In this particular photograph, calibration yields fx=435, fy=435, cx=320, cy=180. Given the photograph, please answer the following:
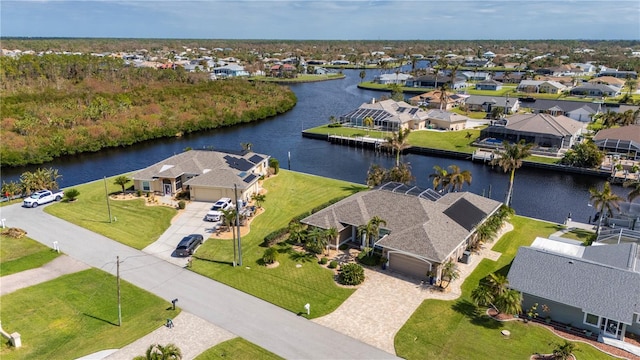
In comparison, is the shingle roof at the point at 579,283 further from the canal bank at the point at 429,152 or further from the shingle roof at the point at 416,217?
the canal bank at the point at 429,152

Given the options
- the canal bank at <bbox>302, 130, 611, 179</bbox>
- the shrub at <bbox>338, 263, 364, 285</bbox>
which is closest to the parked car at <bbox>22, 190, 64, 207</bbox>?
the shrub at <bbox>338, 263, 364, 285</bbox>

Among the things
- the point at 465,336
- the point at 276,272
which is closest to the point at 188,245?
the point at 276,272

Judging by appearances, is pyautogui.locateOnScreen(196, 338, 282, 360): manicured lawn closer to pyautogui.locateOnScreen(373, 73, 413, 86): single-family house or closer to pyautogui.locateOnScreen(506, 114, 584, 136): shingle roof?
pyautogui.locateOnScreen(506, 114, 584, 136): shingle roof

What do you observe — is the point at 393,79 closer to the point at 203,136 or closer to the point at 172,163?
the point at 203,136

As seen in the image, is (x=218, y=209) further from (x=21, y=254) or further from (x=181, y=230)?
(x=21, y=254)

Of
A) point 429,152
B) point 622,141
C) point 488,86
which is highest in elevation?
point 488,86

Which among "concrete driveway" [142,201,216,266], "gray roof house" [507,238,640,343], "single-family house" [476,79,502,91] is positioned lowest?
"concrete driveway" [142,201,216,266]
